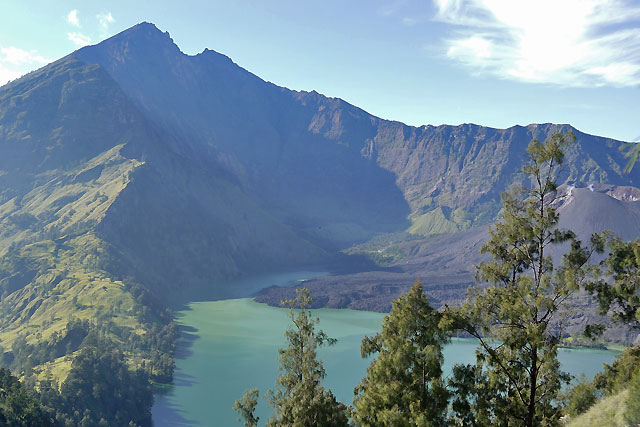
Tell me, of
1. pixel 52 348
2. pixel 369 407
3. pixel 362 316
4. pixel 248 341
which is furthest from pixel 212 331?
pixel 369 407

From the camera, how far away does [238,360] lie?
127 m

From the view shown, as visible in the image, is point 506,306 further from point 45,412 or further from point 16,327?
point 16,327

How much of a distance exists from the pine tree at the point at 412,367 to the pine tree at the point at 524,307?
1257 millimetres

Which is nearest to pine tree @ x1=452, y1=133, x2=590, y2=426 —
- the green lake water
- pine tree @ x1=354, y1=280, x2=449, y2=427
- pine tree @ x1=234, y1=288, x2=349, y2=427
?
pine tree @ x1=354, y1=280, x2=449, y2=427

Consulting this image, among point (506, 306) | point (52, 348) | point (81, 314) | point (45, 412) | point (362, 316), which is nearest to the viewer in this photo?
point (506, 306)

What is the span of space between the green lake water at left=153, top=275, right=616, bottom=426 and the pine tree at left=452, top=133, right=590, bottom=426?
2761 inches

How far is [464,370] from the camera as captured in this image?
22094mm

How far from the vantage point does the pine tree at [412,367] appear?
2136cm

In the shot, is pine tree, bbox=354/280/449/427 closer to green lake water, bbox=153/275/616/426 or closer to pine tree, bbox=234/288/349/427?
pine tree, bbox=234/288/349/427

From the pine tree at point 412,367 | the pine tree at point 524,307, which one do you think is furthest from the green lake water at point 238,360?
the pine tree at point 524,307

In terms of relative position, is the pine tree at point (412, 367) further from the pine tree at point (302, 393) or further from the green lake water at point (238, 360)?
the green lake water at point (238, 360)

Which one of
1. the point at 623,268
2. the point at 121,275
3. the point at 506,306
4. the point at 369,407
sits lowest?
the point at 121,275

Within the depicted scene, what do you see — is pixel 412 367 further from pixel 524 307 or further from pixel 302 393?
pixel 302 393

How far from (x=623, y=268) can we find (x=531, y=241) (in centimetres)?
555
